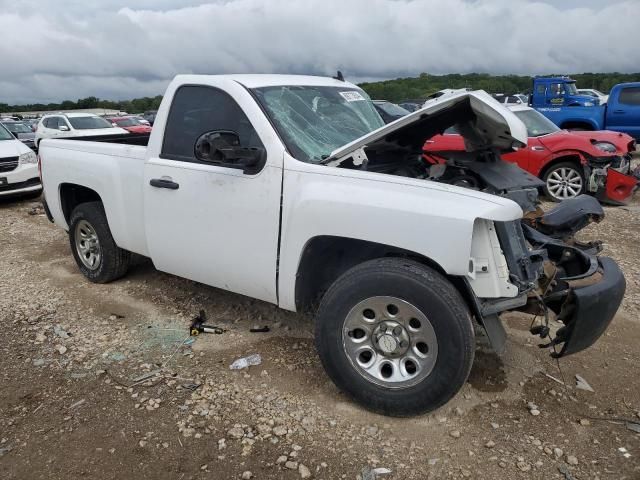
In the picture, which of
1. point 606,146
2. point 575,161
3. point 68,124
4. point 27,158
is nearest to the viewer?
point 575,161

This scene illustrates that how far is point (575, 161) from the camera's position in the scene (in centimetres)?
912

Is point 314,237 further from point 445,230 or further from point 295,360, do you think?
point 295,360

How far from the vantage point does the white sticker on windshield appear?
14.1ft

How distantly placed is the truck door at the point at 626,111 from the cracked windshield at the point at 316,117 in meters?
12.9

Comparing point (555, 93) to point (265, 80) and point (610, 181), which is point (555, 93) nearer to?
point (610, 181)

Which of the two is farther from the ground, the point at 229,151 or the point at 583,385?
the point at 229,151

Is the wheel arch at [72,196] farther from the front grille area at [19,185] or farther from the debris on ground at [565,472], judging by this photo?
the front grille area at [19,185]

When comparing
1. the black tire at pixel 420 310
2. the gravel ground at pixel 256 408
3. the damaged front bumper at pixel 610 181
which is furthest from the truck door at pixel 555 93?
the black tire at pixel 420 310

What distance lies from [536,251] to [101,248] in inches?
149

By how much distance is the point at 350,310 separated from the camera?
3043 millimetres

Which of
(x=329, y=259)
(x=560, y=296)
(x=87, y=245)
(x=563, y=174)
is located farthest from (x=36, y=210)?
(x=563, y=174)

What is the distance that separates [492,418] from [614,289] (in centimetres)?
101

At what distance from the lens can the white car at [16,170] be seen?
9562 mm

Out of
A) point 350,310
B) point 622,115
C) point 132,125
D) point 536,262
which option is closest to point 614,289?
point 536,262
